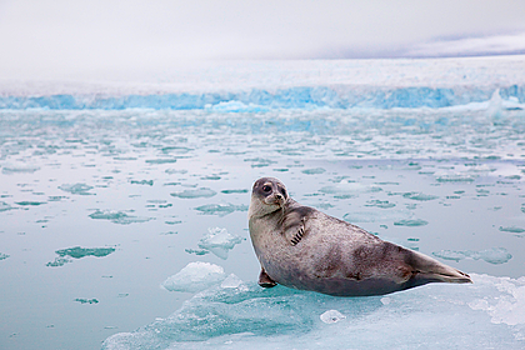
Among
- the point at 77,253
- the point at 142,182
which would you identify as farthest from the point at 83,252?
the point at 142,182

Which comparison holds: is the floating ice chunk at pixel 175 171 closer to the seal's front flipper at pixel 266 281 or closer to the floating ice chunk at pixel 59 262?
the floating ice chunk at pixel 59 262

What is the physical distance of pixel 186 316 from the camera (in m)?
2.07

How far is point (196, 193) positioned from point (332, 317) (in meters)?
3.10

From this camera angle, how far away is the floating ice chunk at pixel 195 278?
8.04 feet

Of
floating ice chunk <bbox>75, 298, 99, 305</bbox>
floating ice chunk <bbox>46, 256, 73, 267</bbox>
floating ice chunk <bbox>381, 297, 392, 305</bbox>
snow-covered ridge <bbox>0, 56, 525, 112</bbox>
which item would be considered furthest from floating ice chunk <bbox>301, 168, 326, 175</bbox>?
snow-covered ridge <bbox>0, 56, 525, 112</bbox>

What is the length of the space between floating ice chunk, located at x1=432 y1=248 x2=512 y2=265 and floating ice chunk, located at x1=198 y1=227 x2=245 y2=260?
50.4 inches

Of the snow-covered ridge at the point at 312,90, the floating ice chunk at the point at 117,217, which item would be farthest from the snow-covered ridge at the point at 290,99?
the floating ice chunk at the point at 117,217

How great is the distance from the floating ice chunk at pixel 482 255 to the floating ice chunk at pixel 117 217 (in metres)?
2.25

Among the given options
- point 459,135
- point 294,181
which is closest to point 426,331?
point 294,181

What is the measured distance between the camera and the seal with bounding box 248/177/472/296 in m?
2.07

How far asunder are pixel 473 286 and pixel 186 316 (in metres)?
1.37

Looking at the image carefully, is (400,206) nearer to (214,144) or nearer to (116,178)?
(116,178)

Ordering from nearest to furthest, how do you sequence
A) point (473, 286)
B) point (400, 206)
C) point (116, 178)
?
1. point (473, 286)
2. point (400, 206)
3. point (116, 178)

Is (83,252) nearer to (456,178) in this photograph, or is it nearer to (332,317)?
(332,317)
